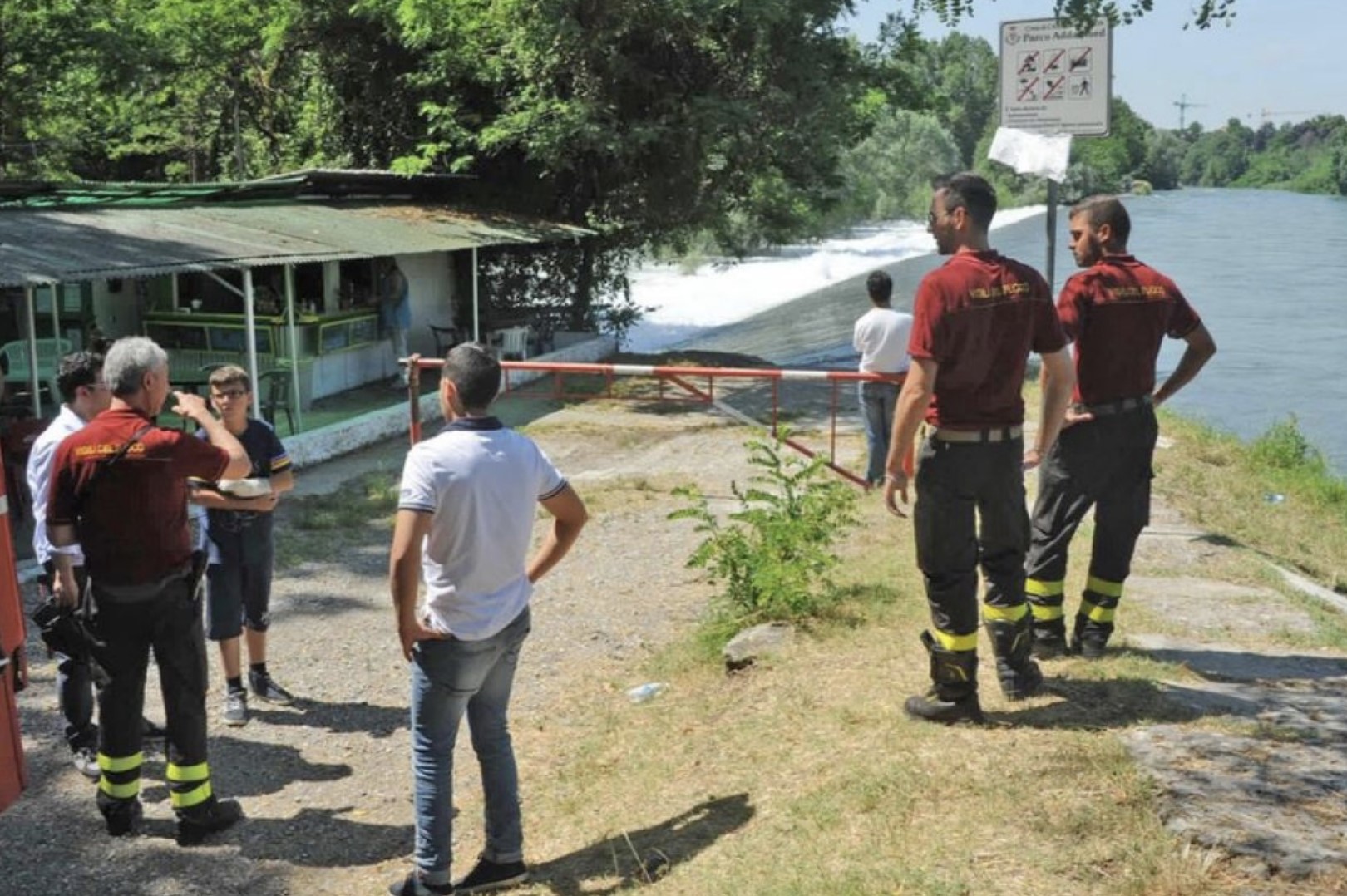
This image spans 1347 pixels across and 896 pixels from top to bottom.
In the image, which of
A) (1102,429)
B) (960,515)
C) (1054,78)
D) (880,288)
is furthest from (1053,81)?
(960,515)

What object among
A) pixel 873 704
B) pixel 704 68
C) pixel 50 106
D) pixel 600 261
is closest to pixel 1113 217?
pixel 873 704

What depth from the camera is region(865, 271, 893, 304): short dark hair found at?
402 inches

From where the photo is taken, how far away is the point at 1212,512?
10.2 m

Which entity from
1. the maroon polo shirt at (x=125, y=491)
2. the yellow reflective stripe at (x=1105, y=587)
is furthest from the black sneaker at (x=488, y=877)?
the yellow reflective stripe at (x=1105, y=587)

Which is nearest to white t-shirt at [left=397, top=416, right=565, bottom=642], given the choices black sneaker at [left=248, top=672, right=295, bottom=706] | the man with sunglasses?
the man with sunglasses

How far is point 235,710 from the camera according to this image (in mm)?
6504

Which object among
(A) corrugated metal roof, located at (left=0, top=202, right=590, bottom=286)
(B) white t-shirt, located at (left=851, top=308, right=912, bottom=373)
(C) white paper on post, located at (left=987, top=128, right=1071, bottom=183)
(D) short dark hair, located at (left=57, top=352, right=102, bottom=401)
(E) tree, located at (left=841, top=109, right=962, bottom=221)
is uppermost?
(E) tree, located at (left=841, top=109, right=962, bottom=221)

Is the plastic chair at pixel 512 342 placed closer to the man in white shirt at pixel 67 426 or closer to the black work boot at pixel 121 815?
the man in white shirt at pixel 67 426

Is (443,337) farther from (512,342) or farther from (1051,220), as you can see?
(1051,220)

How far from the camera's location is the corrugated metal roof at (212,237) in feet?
36.9

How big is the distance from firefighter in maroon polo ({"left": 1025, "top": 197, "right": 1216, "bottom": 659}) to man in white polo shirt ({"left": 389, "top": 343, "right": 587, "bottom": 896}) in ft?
7.37

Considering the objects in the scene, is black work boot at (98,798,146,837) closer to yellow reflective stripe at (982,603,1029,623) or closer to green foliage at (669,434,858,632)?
green foliage at (669,434,858,632)

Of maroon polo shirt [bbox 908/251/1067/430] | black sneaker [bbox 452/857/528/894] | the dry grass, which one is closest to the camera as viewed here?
the dry grass

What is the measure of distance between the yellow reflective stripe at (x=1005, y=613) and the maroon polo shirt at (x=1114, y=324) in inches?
42.4
